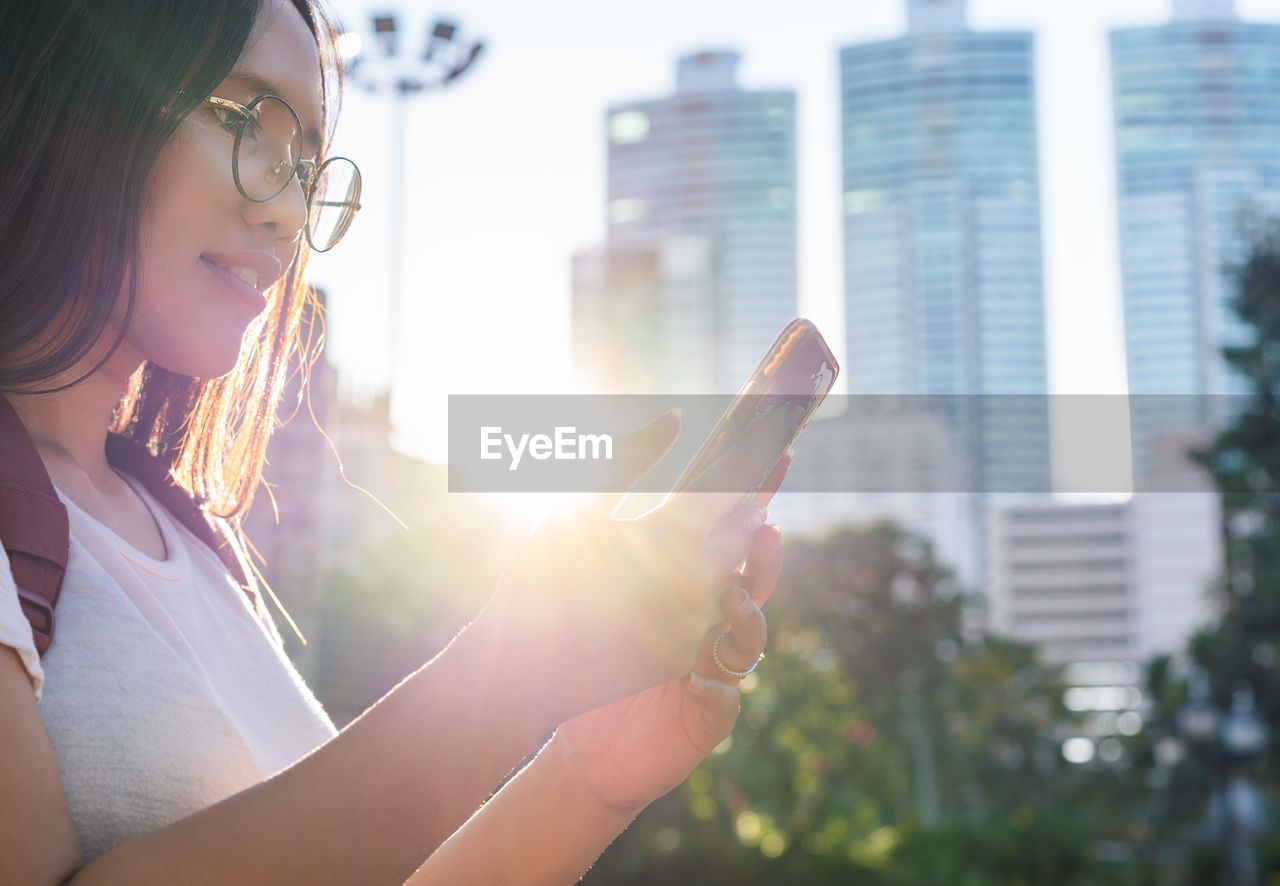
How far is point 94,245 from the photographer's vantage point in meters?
0.96

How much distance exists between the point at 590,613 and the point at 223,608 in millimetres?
531

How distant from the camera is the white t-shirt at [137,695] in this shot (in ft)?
2.81

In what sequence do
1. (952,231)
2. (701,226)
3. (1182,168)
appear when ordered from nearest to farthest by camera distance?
(952,231) → (1182,168) → (701,226)

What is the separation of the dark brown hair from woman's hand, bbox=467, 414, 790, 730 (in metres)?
0.42

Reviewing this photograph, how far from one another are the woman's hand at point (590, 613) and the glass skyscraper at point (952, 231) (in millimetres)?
74759

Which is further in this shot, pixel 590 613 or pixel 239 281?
pixel 239 281

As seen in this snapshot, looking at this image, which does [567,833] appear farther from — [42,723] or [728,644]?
[42,723]

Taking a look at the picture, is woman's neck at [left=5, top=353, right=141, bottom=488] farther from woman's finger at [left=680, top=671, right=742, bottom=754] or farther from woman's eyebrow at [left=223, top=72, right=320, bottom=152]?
woman's finger at [left=680, top=671, right=742, bottom=754]

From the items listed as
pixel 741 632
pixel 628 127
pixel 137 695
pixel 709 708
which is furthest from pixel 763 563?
pixel 628 127

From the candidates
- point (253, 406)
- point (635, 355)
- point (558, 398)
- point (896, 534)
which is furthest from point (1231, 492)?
point (635, 355)

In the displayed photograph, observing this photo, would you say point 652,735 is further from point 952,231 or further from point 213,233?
point 952,231

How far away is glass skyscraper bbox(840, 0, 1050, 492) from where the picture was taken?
77.2 meters

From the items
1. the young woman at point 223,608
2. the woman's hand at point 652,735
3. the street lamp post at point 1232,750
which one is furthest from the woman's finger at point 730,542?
the street lamp post at point 1232,750

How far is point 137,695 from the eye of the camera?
2.98ft
